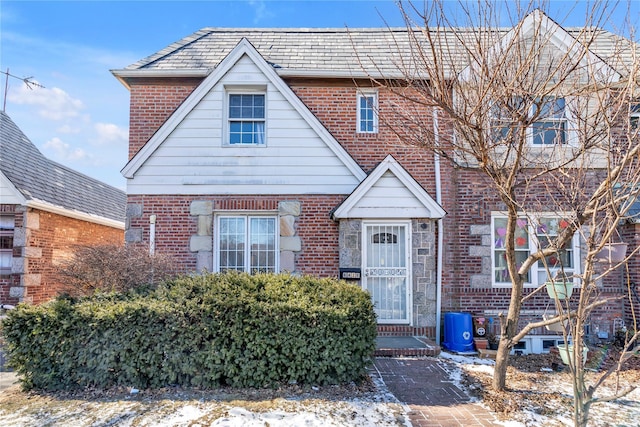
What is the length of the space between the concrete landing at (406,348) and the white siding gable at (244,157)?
10.7ft

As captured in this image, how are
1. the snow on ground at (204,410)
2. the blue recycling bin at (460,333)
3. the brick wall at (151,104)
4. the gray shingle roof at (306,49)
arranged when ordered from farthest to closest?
1. the gray shingle roof at (306,49)
2. the brick wall at (151,104)
3. the blue recycling bin at (460,333)
4. the snow on ground at (204,410)

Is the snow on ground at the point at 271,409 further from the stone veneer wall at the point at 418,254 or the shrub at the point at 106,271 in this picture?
the stone veneer wall at the point at 418,254

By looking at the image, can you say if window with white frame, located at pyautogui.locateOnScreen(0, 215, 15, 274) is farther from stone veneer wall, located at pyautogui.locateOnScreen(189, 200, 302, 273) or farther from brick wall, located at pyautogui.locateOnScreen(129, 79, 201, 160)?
stone veneer wall, located at pyautogui.locateOnScreen(189, 200, 302, 273)

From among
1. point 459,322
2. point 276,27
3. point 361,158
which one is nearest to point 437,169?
point 361,158

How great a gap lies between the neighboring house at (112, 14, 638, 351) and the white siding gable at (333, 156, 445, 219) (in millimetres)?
29

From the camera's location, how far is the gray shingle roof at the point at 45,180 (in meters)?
10.9

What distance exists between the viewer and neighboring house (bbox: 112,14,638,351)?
328 inches

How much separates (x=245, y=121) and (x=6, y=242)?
6984 mm

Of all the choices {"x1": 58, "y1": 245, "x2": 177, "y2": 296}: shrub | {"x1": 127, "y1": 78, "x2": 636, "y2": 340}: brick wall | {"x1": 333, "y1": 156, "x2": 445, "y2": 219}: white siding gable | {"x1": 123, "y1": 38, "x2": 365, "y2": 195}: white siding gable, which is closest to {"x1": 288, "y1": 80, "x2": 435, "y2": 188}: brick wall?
{"x1": 127, "y1": 78, "x2": 636, "y2": 340}: brick wall

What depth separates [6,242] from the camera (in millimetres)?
10148

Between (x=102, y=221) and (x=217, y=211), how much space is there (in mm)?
7230

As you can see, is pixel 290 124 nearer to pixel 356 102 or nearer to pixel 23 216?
pixel 356 102

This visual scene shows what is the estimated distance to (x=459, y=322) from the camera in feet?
26.4

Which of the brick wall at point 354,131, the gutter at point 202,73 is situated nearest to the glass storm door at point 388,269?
the brick wall at point 354,131
